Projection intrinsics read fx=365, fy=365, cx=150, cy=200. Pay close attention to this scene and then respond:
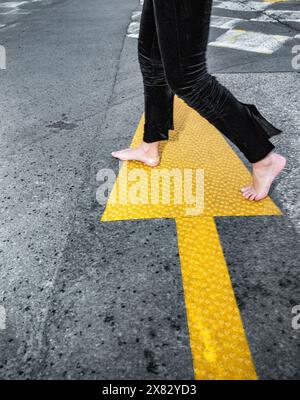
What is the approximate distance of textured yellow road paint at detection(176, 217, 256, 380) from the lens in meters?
1.27

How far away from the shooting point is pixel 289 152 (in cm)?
250

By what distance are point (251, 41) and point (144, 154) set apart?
3.55 m

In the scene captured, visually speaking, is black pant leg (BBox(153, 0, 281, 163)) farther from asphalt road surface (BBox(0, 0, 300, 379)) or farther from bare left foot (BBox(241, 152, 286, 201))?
asphalt road surface (BBox(0, 0, 300, 379))

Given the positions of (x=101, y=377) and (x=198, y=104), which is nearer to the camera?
(x=101, y=377)

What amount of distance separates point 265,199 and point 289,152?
0.61m

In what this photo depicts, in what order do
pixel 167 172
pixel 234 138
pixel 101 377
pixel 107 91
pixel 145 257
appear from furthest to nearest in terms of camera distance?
1. pixel 107 91
2. pixel 167 172
3. pixel 234 138
4. pixel 145 257
5. pixel 101 377

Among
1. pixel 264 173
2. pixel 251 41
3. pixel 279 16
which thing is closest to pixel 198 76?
pixel 264 173

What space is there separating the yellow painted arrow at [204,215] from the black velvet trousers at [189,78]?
0.30 metres

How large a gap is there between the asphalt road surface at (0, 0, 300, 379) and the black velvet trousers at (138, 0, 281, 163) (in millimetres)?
442

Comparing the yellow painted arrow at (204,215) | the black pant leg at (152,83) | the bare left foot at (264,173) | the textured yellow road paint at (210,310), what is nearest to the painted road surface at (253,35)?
the yellow painted arrow at (204,215)

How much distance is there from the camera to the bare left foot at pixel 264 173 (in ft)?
6.57

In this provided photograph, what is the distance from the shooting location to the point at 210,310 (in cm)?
146

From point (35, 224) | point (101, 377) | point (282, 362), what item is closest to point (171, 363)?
point (101, 377)

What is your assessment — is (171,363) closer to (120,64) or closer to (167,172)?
(167,172)
